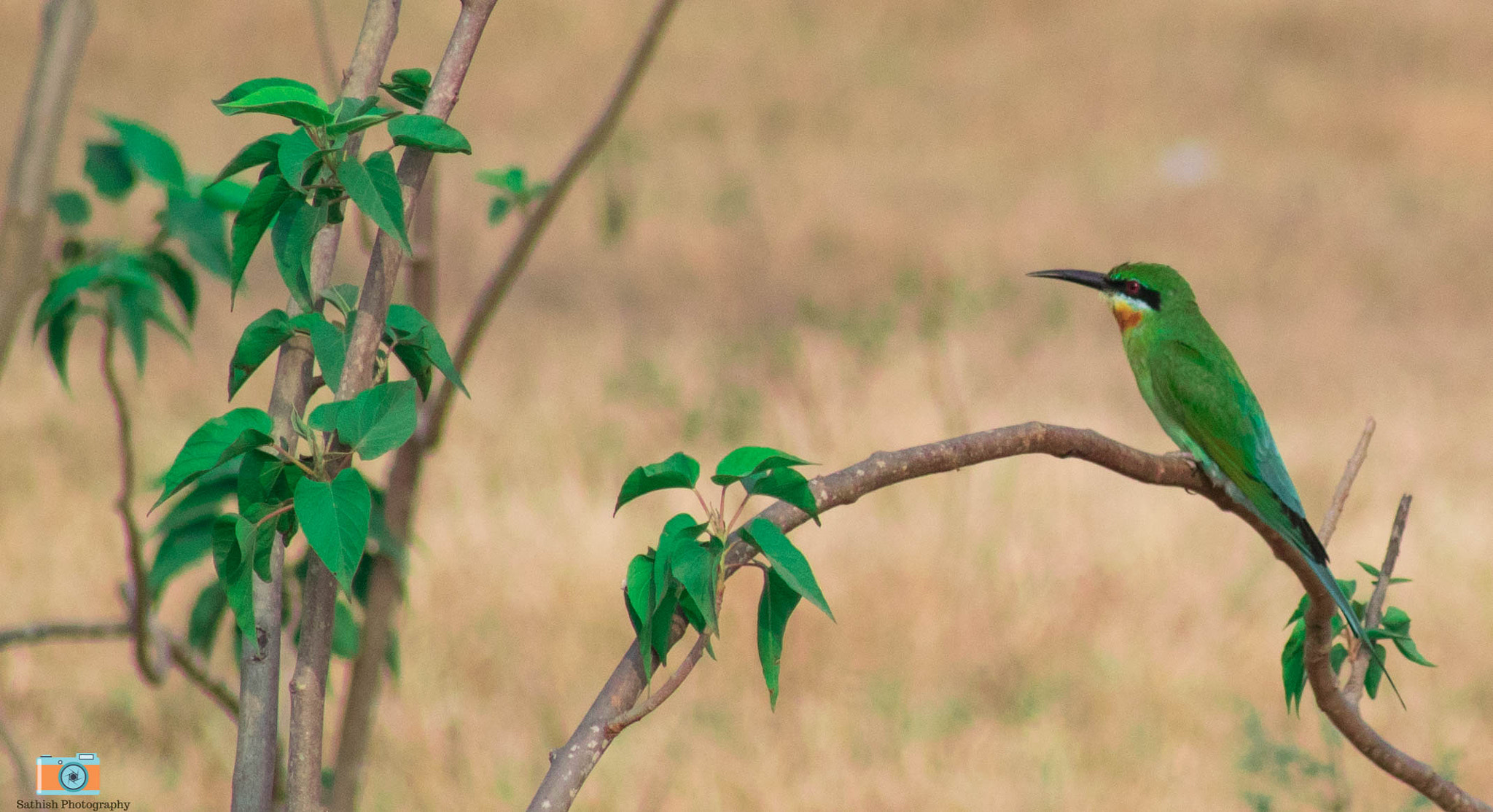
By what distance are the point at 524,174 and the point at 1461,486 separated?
4.89m

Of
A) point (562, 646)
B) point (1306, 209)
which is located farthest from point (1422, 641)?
point (1306, 209)

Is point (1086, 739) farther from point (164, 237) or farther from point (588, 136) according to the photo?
point (164, 237)

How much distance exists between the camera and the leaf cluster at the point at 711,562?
2.34 ft

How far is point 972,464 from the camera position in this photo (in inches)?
33.7

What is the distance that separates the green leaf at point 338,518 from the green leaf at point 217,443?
0.04 m

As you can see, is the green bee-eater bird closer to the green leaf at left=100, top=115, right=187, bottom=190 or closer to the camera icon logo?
the green leaf at left=100, top=115, right=187, bottom=190

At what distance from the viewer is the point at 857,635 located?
12.8ft

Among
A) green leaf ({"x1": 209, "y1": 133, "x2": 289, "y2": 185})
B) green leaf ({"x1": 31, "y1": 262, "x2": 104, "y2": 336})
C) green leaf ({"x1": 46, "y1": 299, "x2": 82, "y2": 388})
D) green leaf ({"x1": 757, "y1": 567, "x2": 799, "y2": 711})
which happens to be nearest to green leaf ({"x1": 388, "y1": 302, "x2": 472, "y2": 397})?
green leaf ({"x1": 209, "y1": 133, "x2": 289, "y2": 185})

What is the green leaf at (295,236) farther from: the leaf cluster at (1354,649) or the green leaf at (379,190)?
the leaf cluster at (1354,649)

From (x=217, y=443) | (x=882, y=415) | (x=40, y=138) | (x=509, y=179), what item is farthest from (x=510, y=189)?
(x=882, y=415)

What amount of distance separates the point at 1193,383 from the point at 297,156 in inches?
61.4

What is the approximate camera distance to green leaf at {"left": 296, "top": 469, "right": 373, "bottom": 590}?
64 centimetres

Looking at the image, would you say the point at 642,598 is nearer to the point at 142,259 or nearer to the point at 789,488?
the point at 789,488

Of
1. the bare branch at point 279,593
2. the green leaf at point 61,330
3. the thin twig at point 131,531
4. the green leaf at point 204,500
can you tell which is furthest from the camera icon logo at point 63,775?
the bare branch at point 279,593
